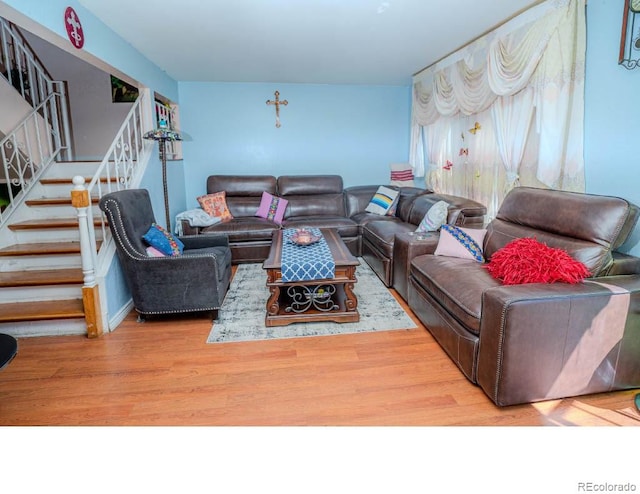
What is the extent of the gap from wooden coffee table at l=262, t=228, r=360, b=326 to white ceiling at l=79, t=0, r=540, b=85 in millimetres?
1859

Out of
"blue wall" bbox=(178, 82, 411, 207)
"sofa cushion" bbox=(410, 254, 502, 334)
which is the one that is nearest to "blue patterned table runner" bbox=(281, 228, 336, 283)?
"sofa cushion" bbox=(410, 254, 502, 334)

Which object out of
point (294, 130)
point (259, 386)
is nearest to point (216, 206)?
point (294, 130)

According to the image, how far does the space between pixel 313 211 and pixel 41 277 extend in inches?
122

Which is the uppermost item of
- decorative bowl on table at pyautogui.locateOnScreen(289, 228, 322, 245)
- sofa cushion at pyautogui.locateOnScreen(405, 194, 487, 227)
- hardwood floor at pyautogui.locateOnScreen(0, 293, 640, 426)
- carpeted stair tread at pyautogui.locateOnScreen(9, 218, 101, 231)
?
sofa cushion at pyautogui.locateOnScreen(405, 194, 487, 227)

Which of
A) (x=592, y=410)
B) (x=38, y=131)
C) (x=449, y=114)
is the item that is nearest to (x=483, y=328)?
(x=592, y=410)

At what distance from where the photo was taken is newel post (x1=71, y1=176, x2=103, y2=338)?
8.21 feet

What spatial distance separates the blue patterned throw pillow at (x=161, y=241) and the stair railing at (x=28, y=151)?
1.50 m

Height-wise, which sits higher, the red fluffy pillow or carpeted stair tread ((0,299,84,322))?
the red fluffy pillow

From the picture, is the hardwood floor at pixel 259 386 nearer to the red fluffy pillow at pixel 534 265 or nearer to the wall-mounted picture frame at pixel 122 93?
the red fluffy pillow at pixel 534 265

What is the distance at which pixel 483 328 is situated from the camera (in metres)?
1.90

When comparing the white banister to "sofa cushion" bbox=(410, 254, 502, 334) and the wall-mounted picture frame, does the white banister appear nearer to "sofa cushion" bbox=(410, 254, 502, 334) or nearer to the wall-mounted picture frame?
"sofa cushion" bbox=(410, 254, 502, 334)

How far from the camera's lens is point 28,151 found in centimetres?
373

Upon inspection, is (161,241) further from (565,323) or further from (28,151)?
(565,323)
